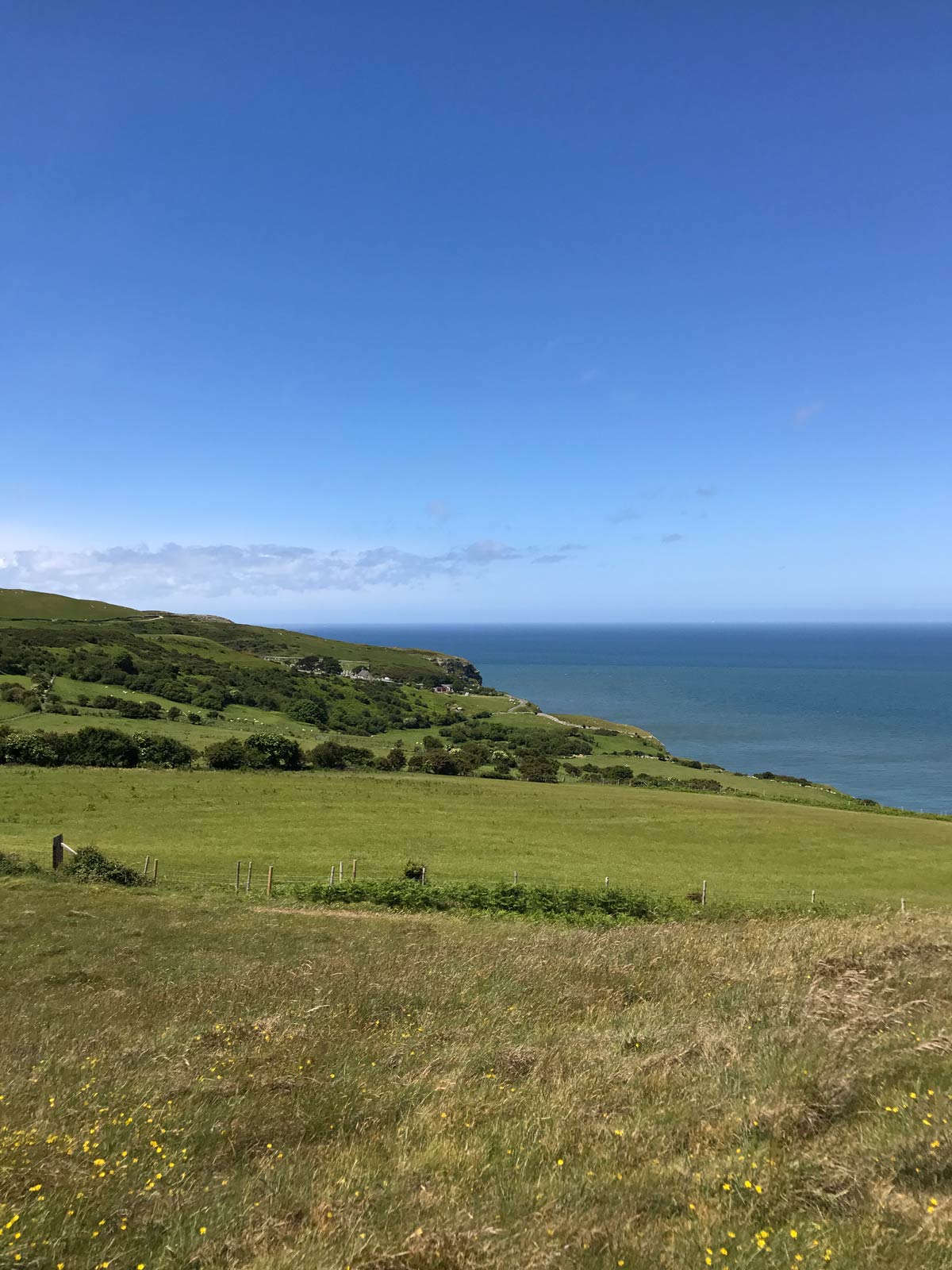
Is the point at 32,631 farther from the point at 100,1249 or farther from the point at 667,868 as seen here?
the point at 100,1249

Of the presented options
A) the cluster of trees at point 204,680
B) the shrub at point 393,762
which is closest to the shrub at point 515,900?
the shrub at point 393,762

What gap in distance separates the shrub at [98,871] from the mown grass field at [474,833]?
2719mm

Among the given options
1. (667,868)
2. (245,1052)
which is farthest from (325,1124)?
(667,868)

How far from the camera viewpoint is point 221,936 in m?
20.5

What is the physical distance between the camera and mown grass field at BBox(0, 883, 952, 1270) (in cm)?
574

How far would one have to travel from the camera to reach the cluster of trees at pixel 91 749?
187ft

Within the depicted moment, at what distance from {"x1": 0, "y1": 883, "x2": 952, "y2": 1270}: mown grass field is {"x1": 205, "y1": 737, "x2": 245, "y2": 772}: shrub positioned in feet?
171

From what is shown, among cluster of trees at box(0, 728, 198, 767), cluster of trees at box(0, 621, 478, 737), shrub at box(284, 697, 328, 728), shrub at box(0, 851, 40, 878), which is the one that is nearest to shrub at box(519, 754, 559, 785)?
cluster of trees at box(0, 728, 198, 767)

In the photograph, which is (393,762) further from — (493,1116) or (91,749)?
(493,1116)

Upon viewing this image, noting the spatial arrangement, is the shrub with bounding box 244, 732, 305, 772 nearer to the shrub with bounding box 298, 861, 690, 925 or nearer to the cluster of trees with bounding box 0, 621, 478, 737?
the cluster of trees with bounding box 0, 621, 478, 737

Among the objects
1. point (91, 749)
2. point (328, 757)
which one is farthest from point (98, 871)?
point (328, 757)

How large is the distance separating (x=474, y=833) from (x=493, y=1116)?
126 feet

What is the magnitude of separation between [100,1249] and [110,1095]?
10.2 ft

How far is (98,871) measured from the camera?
95.2 feet
